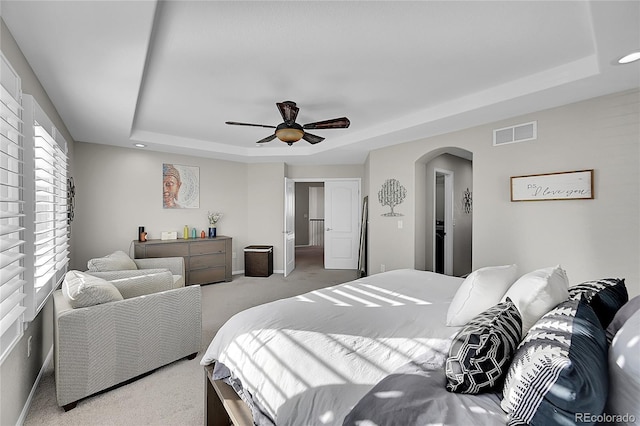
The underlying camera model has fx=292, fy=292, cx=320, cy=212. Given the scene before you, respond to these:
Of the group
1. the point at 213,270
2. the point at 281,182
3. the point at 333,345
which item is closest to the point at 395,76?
the point at 333,345

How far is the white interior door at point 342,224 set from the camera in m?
6.54

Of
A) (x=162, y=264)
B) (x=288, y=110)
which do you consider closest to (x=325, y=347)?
(x=288, y=110)

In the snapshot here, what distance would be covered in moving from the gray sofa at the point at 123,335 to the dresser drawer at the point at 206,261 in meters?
2.34

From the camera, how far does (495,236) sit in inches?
137

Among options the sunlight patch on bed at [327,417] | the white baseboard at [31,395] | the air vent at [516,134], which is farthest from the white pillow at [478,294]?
the white baseboard at [31,395]

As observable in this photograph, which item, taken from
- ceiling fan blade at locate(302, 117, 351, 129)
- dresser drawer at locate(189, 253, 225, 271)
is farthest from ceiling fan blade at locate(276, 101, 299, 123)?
dresser drawer at locate(189, 253, 225, 271)

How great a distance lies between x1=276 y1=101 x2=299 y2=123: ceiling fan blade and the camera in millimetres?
2786

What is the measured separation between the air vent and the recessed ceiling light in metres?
1.04

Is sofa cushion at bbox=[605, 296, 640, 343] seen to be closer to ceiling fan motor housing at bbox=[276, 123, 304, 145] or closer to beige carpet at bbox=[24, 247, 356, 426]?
beige carpet at bbox=[24, 247, 356, 426]

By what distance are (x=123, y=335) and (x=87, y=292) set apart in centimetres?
41

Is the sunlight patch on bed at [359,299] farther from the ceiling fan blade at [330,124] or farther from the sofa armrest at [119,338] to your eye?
the ceiling fan blade at [330,124]

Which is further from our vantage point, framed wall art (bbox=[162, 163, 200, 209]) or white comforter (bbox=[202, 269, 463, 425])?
framed wall art (bbox=[162, 163, 200, 209])

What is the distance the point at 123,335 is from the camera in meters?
2.20

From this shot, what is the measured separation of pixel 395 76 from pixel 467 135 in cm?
163
